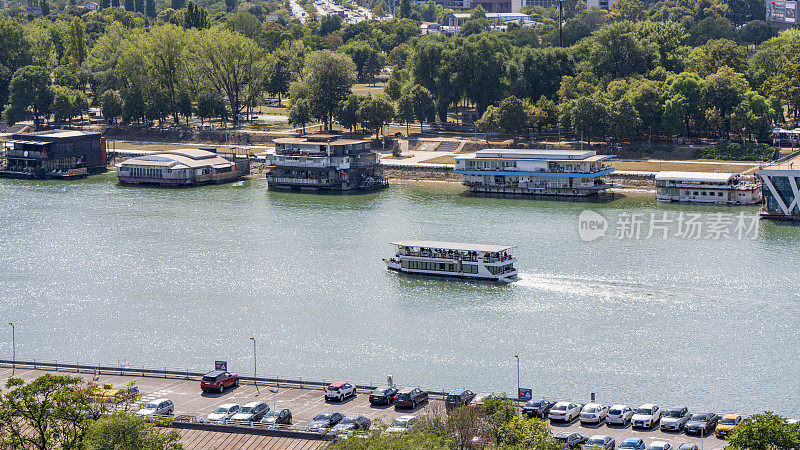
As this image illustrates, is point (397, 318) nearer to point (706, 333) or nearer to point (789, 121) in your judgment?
point (706, 333)

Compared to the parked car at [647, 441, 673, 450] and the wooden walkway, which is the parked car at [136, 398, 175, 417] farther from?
the parked car at [647, 441, 673, 450]

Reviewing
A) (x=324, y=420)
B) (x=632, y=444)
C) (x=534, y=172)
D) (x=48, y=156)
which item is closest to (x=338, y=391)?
(x=324, y=420)

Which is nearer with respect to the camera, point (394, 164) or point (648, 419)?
point (648, 419)

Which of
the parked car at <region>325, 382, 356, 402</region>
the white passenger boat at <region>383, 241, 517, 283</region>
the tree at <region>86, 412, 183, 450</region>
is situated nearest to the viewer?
the tree at <region>86, 412, 183, 450</region>

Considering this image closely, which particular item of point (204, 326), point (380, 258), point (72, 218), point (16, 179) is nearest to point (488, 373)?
point (204, 326)

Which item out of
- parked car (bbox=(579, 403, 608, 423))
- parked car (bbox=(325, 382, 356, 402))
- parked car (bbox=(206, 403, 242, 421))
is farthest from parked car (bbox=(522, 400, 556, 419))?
parked car (bbox=(206, 403, 242, 421))

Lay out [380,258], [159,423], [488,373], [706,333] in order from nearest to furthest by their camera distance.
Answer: [159,423]
[488,373]
[706,333]
[380,258]

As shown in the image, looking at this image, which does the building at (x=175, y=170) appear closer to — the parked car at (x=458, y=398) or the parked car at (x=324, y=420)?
the parked car at (x=458, y=398)
